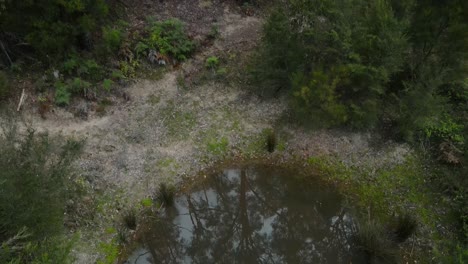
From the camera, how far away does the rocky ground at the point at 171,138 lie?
11383mm

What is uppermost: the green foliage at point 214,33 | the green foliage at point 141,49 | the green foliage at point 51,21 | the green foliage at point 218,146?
the green foliage at point 51,21

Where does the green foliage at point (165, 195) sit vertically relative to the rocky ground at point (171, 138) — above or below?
below

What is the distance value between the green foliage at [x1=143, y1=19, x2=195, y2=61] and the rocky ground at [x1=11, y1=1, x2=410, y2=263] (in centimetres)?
62

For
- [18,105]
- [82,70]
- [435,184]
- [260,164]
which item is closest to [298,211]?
[260,164]

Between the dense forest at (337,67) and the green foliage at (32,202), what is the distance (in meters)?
0.69

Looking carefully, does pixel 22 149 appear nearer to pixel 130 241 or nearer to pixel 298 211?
pixel 130 241

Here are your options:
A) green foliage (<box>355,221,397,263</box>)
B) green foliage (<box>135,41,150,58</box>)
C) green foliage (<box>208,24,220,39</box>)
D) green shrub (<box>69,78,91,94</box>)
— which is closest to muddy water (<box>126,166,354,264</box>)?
green foliage (<box>355,221,397,263</box>)

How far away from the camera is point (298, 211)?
11.5 m

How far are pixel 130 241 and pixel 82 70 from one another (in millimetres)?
5932

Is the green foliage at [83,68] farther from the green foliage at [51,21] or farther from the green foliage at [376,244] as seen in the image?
the green foliage at [376,244]

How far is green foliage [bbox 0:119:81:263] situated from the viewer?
24.3 feet

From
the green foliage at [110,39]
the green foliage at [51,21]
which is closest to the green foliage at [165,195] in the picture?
the green foliage at [110,39]

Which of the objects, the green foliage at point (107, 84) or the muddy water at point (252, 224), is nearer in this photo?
the muddy water at point (252, 224)

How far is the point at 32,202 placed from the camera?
27.1 feet
